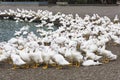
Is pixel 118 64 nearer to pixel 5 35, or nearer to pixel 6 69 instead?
pixel 6 69

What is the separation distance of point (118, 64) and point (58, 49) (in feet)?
3.75

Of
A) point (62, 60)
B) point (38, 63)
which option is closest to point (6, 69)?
point (38, 63)

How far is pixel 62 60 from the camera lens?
632 cm

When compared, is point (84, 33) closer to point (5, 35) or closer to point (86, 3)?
point (5, 35)

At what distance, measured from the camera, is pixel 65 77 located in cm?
581

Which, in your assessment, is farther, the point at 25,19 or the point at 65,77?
the point at 25,19

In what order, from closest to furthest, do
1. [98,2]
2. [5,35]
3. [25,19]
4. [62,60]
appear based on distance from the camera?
1. [62,60]
2. [5,35]
3. [25,19]
4. [98,2]

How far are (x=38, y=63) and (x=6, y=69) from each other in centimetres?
55

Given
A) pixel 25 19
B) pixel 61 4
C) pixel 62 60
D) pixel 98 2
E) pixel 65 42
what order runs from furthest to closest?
1. pixel 98 2
2. pixel 61 4
3. pixel 25 19
4. pixel 65 42
5. pixel 62 60

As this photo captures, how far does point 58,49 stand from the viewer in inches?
279

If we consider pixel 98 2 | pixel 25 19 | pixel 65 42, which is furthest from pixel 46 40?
pixel 98 2

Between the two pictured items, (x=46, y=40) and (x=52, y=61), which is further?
(x=46, y=40)

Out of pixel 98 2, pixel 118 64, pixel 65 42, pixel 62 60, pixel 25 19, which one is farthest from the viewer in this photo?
pixel 98 2

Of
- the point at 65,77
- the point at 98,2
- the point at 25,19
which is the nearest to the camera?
the point at 65,77
